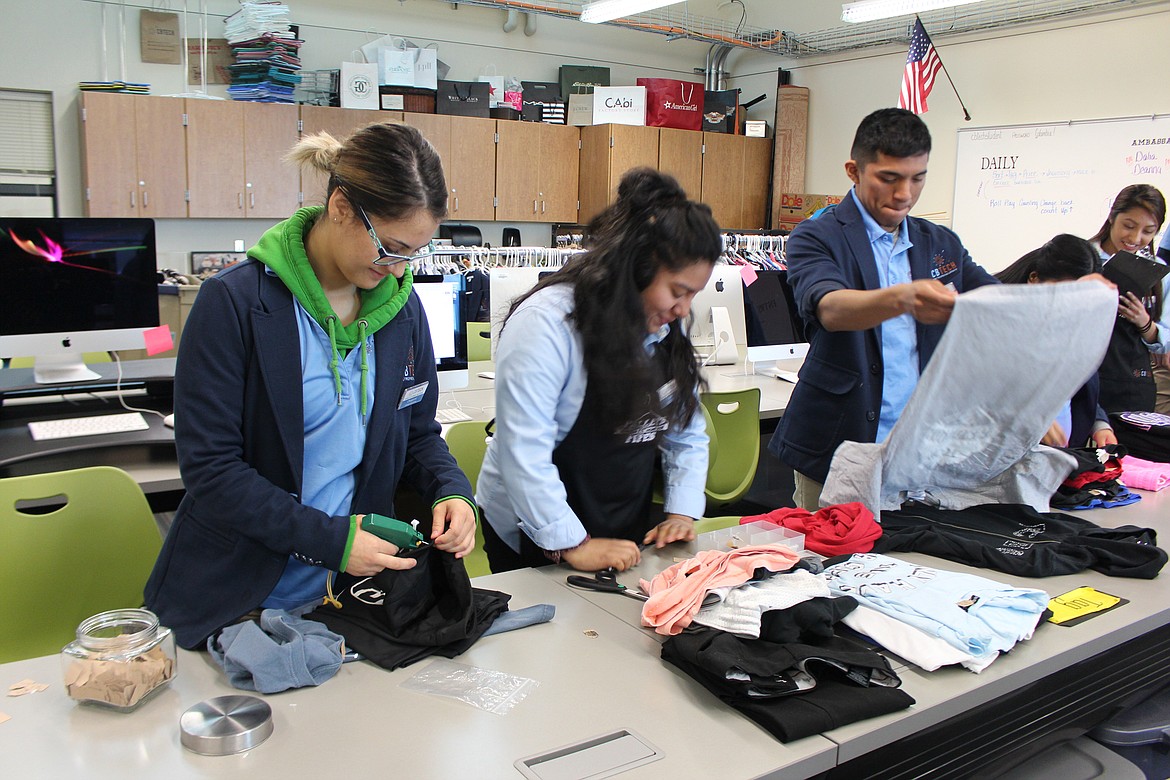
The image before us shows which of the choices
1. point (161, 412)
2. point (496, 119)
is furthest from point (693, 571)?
point (496, 119)

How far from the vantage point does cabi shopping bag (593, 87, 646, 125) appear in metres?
8.03

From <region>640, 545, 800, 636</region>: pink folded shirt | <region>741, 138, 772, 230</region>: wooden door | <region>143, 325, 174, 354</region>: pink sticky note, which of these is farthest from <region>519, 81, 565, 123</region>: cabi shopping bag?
<region>640, 545, 800, 636</region>: pink folded shirt

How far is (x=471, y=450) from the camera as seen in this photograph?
8.59 ft

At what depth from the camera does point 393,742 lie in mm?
1235

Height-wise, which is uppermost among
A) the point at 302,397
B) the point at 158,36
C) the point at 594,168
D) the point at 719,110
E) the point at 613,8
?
the point at 613,8

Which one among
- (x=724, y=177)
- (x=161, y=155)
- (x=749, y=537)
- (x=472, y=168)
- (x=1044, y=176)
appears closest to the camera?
(x=749, y=537)

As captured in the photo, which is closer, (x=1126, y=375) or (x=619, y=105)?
(x=1126, y=375)

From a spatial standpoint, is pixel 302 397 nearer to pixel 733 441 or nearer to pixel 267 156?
pixel 733 441

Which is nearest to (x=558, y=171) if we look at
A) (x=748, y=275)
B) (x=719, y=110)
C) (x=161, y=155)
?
(x=719, y=110)

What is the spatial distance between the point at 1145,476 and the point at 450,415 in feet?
7.30

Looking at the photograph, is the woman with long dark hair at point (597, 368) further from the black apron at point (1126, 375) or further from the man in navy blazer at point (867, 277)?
the black apron at point (1126, 375)

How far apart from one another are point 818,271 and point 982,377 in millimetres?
518

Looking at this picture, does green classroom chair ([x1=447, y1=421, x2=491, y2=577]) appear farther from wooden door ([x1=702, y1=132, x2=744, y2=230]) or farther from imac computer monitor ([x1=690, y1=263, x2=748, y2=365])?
wooden door ([x1=702, y1=132, x2=744, y2=230])

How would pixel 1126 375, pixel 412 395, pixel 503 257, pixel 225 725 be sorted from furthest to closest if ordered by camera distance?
pixel 503 257
pixel 1126 375
pixel 412 395
pixel 225 725
